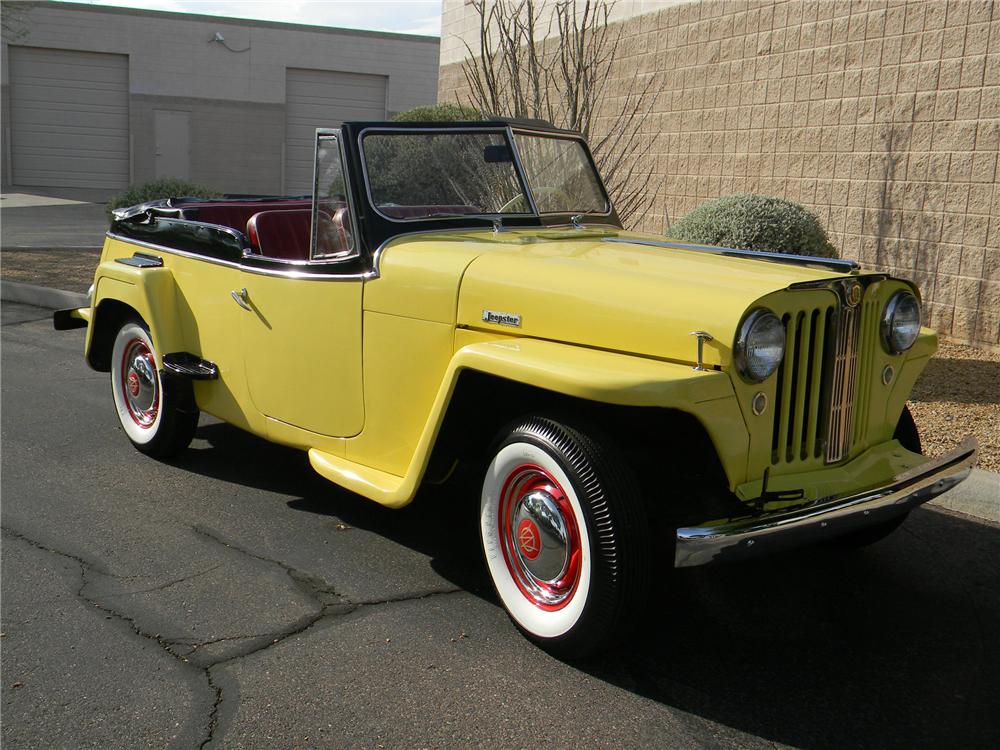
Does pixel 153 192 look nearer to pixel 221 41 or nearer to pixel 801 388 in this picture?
pixel 801 388

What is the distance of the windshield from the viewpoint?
13.5ft

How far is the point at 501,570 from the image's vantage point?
3.33 metres

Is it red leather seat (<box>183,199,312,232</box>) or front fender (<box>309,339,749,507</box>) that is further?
red leather seat (<box>183,199,312,232</box>)

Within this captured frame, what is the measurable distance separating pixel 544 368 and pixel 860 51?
21.1 feet

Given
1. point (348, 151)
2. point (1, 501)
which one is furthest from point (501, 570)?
point (1, 501)

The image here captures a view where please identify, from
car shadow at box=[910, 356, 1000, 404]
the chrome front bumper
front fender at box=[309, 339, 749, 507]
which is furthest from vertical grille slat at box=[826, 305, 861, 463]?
car shadow at box=[910, 356, 1000, 404]

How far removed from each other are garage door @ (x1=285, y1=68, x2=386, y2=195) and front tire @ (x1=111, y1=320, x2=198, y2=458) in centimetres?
2239

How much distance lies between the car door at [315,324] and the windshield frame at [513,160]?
0.12 meters

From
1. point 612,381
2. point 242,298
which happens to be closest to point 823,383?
point 612,381

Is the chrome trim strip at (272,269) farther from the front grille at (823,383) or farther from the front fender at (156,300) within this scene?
the front grille at (823,383)

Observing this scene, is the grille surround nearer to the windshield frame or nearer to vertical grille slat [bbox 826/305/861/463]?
vertical grille slat [bbox 826/305/861/463]

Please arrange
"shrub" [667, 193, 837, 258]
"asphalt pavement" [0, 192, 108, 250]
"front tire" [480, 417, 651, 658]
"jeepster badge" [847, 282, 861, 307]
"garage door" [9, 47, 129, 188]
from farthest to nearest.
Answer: "garage door" [9, 47, 129, 188], "asphalt pavement" [0, 192, 108, 250], "shrub" [667, 193, 837, 258], "jeepster badge" [847, 282, 861, 307], "front tire" [480, 417, 651, 658]

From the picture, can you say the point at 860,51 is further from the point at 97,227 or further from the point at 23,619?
the point at 97,227

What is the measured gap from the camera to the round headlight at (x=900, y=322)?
3.47 m
